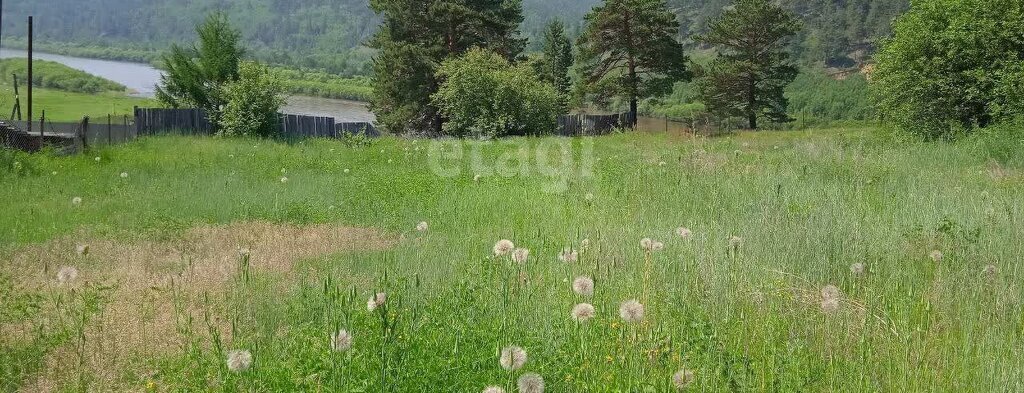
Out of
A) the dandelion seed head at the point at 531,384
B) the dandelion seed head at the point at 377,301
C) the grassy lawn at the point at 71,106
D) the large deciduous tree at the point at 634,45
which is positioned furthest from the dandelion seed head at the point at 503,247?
the grassy lawn at the point at 71,106

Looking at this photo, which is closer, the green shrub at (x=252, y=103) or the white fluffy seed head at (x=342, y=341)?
the white fluffy seed head at (x=342, y=341)

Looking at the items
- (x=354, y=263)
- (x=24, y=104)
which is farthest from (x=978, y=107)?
(x=24, y=104)

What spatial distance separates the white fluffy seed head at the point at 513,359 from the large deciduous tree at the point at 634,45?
28950 mm

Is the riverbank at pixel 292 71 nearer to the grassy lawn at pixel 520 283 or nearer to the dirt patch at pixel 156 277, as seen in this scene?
the grassy lawn at pixel 520 283

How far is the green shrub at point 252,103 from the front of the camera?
19031mm

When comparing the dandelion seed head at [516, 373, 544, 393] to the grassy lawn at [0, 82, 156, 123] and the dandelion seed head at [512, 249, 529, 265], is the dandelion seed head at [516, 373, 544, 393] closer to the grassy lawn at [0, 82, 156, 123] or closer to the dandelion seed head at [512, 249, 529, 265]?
the dandelion seed head at [512, 249, 529, 265]

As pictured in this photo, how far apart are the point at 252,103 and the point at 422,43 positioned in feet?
37.8

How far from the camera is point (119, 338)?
3.49m

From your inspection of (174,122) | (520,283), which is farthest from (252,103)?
(520,283)

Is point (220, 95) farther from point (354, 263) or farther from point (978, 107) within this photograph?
point (978, 107)

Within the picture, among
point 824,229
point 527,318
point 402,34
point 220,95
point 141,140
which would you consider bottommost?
point 527,318

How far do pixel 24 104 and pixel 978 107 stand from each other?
5248 cm

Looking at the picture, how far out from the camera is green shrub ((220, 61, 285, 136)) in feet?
62.4

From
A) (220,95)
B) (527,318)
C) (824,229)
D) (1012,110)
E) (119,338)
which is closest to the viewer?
(527,318)
